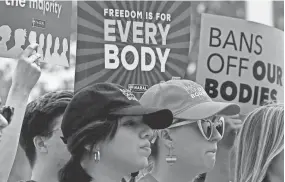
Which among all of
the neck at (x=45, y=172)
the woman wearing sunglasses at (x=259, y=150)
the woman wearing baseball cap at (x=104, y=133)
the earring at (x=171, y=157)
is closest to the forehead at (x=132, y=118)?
the woman wearing baseball cap at (x=104, y=133)

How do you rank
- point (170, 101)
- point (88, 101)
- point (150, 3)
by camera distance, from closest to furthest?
1. point (88, 101)
2. point (170, 101)
3. point (150, 3)

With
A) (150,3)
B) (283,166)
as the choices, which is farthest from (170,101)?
(283,166)

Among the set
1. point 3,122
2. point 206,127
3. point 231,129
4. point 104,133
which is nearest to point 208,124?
point 206,127

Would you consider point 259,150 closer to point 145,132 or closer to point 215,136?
point 215,136

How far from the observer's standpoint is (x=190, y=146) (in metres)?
5.36

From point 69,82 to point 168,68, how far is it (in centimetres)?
71

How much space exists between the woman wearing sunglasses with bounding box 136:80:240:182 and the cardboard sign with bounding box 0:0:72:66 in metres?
0.60

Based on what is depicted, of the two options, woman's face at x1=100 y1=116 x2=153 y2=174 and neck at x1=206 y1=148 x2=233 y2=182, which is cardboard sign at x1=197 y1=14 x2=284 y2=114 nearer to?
neck at x1=206 y1=148 x2=233 y2=182

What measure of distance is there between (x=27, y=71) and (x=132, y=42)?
837 millimetres

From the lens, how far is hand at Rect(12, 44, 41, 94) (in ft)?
16.0

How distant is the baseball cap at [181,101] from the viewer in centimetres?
529

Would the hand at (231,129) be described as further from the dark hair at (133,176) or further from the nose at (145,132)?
the nose at (145,132)

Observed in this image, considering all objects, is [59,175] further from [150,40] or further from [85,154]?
[150,40]

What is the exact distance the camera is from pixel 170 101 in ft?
17.4
